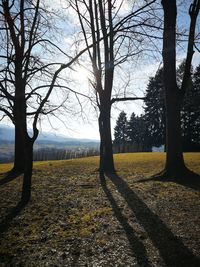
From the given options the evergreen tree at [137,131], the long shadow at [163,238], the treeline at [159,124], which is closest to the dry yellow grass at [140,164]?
the long shadow at [163,238]

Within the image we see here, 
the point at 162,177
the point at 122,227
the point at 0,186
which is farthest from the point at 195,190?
the point at 0,186

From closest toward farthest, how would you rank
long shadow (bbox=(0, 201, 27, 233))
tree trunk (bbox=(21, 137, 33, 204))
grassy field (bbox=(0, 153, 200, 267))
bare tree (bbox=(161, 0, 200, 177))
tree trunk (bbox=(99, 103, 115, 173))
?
grassy field (bbox=(0, 153, 200, 267))
long shadow (bbox=(0, 201, 27, 233))
tree trunk (bbox=(21, 137, 33, 204))
bare tree (bbox=(161, 0, 200, 177))
tree trunk (bbox=(99, 103, 115, 173))

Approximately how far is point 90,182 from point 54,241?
6.30 metres

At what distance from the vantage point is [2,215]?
689 cm

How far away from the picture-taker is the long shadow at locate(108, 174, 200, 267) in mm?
4242

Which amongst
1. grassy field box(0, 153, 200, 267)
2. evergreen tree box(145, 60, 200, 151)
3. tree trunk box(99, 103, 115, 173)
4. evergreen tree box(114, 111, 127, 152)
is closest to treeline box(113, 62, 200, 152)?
evergreen tree box(145, 60, 200, 151)

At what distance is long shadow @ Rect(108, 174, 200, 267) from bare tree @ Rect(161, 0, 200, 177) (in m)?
3.41

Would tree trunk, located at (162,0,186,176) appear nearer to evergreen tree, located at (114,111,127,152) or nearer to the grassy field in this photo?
the grassy field

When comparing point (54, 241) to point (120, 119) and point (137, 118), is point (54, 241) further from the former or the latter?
Answer: point (120, 119)

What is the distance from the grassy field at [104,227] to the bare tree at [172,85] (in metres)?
1.43

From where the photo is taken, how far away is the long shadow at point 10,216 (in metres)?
6.01

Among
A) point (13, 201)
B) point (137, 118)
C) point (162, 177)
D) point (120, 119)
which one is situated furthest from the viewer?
point (120, 119)

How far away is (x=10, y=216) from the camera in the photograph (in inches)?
267

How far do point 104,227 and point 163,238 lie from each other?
1.22 metres
